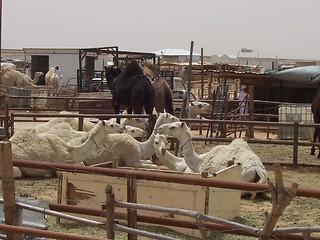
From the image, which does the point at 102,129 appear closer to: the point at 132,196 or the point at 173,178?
the point at 132,196

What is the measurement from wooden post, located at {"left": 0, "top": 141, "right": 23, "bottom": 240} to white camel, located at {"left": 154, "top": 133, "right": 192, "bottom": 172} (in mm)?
4793

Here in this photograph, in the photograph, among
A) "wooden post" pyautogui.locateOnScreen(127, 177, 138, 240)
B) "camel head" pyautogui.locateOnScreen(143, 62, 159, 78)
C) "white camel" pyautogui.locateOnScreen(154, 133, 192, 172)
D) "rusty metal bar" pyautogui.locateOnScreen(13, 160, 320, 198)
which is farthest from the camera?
"camel head" pyautogui.locateOnScreen(143, 62, 159, 78)

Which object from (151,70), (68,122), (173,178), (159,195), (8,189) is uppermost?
(151,70)

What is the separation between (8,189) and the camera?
4.41 meters

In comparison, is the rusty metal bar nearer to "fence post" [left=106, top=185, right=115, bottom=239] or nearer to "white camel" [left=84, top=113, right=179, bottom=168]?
"fence post" [left=106, top=185, right=115, bottom=239]

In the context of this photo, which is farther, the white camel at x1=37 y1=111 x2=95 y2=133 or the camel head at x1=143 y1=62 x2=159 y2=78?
the camel head at x1=143 y1=62 x2=159 y2=78

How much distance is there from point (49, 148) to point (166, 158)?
1.94 metres

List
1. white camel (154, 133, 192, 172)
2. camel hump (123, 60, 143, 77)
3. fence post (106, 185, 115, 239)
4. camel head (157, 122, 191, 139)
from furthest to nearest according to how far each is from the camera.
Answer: camel hump (123, 60, 143, 77) → camel head (157, 122, 191, 139) → white camel (154, 133, 192, 172) → fence post (106, 185, 115, 239)

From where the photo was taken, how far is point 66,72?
35.0 metres

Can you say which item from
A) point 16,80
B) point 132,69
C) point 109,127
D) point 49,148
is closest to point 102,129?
point 109,127

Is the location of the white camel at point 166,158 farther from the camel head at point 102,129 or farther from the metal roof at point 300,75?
the metal roof at point 300,75

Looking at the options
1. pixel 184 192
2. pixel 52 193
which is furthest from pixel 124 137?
pixel 184 192

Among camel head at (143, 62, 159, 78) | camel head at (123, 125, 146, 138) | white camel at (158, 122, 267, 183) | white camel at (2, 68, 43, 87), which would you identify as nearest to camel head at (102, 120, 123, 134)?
camel head at (123, 125, 146, 138)

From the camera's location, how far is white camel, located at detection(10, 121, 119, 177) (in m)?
9.81
